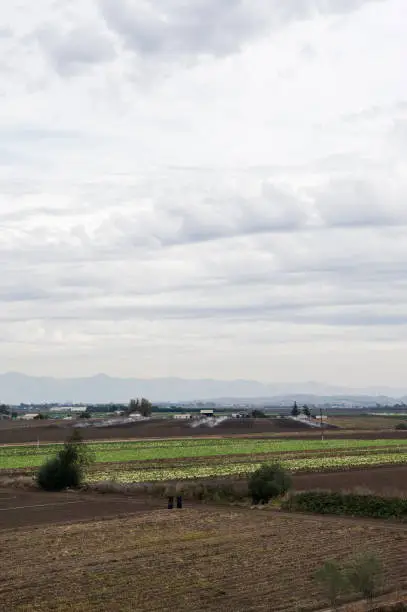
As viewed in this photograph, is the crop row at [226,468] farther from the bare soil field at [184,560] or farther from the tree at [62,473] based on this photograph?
the bare soil field at [184,560]

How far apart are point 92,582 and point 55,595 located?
6.16 feet

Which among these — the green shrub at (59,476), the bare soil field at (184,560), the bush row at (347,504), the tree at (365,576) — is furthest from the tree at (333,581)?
the green shrub at (59,476)

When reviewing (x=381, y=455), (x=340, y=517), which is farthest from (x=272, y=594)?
(x=381, y=455)

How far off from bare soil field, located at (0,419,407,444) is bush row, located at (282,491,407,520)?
303 feet

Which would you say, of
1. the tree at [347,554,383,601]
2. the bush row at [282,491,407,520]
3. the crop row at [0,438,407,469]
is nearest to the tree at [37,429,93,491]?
the bush row at [282,491,407,520]

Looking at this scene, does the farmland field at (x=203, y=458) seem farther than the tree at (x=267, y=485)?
Yes

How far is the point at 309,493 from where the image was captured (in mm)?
46531

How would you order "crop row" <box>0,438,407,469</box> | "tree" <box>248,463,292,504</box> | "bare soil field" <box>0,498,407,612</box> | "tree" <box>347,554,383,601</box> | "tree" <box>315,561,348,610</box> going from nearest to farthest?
1. "tree" <box>315,561,348,610</box>
2. "tree" <box>347,554,383,601</box>
3. "bare soil field" <box>0,498,407,612</box>
4. "tree" <box>248,463,292,504</box>
5. "crop row" <box>0,438,407,469</box>

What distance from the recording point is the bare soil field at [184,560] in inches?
911

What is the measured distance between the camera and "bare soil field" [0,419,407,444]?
142 meters

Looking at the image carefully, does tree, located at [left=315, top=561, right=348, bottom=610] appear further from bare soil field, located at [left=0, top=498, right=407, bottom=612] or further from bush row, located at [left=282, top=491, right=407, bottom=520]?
bush row, located at [left=282, top=491, right=407, bottom=520]

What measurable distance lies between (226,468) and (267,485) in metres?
25.7

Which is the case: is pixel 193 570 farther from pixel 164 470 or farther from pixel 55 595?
pixel 164 470

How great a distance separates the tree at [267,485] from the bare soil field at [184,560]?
19.2ft
